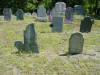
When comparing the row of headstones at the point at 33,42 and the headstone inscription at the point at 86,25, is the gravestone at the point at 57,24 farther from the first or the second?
the row of headstones at the point at 33,42

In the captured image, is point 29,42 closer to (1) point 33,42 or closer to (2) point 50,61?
(1) point 33,42

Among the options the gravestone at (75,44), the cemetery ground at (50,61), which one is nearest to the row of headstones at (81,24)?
the cemetery ground at (50,61)

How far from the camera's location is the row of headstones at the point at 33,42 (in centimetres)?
932

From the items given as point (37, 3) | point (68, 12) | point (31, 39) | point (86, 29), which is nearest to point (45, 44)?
point (31, 39)

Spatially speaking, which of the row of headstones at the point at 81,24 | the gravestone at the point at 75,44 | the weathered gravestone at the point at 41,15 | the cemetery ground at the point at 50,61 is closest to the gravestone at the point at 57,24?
the row of headstones at the point at 81,24

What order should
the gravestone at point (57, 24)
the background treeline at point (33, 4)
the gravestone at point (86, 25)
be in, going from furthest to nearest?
1. the background treeline at point (33, 4)
2. the gravestone at point (57, 24)
3. the gravestone at point (86, 25)

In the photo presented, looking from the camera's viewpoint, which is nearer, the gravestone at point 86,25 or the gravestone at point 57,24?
the gravestone at point 86,25

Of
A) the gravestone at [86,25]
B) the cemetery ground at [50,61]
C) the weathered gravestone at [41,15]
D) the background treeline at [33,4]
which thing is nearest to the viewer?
the cemetery ground at [50,61]

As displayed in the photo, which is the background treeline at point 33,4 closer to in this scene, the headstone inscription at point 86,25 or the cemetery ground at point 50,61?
the headstone inscription at point 86,25

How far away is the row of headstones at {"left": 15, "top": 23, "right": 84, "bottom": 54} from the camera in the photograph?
367 inches

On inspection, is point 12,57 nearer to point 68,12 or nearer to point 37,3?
point 68,12

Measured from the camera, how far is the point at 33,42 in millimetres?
9375

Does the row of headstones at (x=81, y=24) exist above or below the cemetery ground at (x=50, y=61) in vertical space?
above

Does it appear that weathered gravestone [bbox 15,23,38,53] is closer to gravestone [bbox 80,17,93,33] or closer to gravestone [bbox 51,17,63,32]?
gravestone [bbox 51,17,63,32]
